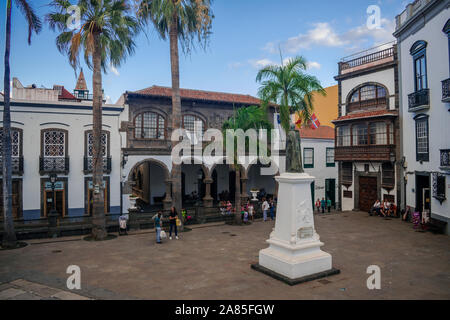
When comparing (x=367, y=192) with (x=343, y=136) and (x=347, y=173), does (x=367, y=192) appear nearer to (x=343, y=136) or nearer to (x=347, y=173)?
(x=347, y=173)

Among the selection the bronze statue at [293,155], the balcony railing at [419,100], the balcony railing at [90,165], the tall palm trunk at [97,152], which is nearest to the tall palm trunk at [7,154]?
the tall palm trunk at [97,152]

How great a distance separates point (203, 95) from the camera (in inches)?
964

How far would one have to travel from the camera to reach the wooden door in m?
22.4

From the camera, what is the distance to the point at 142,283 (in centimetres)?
888

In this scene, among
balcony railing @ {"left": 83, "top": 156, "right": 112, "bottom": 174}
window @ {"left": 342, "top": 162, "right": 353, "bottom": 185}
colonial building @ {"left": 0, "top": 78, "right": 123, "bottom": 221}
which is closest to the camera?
colonial building @ {"left": 0, "top": 78, "right": 123, "bottom": 221}

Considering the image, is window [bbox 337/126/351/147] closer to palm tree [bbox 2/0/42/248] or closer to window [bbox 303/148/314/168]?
window [bbox 303/148/314/168]

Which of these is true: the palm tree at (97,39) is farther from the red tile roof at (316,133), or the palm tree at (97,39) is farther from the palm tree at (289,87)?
the red tile roof at (316,133)

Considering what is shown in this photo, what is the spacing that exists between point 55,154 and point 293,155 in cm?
1598

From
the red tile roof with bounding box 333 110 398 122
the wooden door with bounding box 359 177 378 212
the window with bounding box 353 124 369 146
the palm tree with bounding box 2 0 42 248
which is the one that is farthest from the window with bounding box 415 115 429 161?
the palm tree with bounding box 2 0 42 248

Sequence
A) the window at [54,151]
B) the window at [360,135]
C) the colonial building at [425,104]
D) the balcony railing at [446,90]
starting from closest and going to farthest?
the balcony railing at [446,90], the colonial building at [425,104], the window at [54,151], the window at [360,135]

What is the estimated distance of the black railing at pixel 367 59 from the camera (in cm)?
2119

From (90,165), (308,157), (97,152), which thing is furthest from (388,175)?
(90,165)

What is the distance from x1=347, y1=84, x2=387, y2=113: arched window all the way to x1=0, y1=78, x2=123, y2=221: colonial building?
54.8ft

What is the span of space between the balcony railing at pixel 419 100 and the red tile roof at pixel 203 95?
11228mm
